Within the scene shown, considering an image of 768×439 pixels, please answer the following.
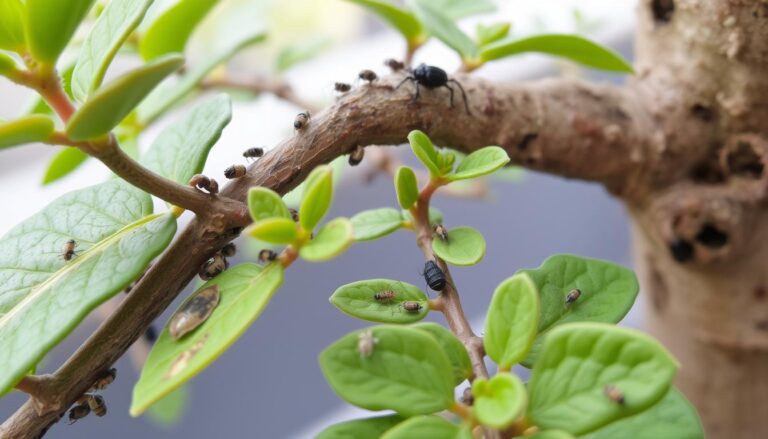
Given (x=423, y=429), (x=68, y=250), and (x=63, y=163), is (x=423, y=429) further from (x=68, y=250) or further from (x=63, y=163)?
(x=63, y=163)

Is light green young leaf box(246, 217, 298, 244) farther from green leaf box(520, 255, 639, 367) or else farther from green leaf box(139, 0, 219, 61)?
green leaf box(139, 0, 219, 61)

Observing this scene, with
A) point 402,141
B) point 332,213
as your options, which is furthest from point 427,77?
point 332,213

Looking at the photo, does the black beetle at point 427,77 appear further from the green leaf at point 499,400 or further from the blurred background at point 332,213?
the blurred background at point 332,213

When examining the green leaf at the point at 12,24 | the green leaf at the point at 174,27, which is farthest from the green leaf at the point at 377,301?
the green leaf at the point at 174,27

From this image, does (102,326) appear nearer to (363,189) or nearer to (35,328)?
(35,328)

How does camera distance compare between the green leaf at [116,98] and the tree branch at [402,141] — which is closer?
the green leaf at [116,98]

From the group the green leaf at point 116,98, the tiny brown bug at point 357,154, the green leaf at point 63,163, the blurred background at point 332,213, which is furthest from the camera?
the blurred background at point 332,213

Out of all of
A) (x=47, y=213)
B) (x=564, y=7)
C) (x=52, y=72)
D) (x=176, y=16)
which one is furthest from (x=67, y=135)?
(x=564, y=7)
